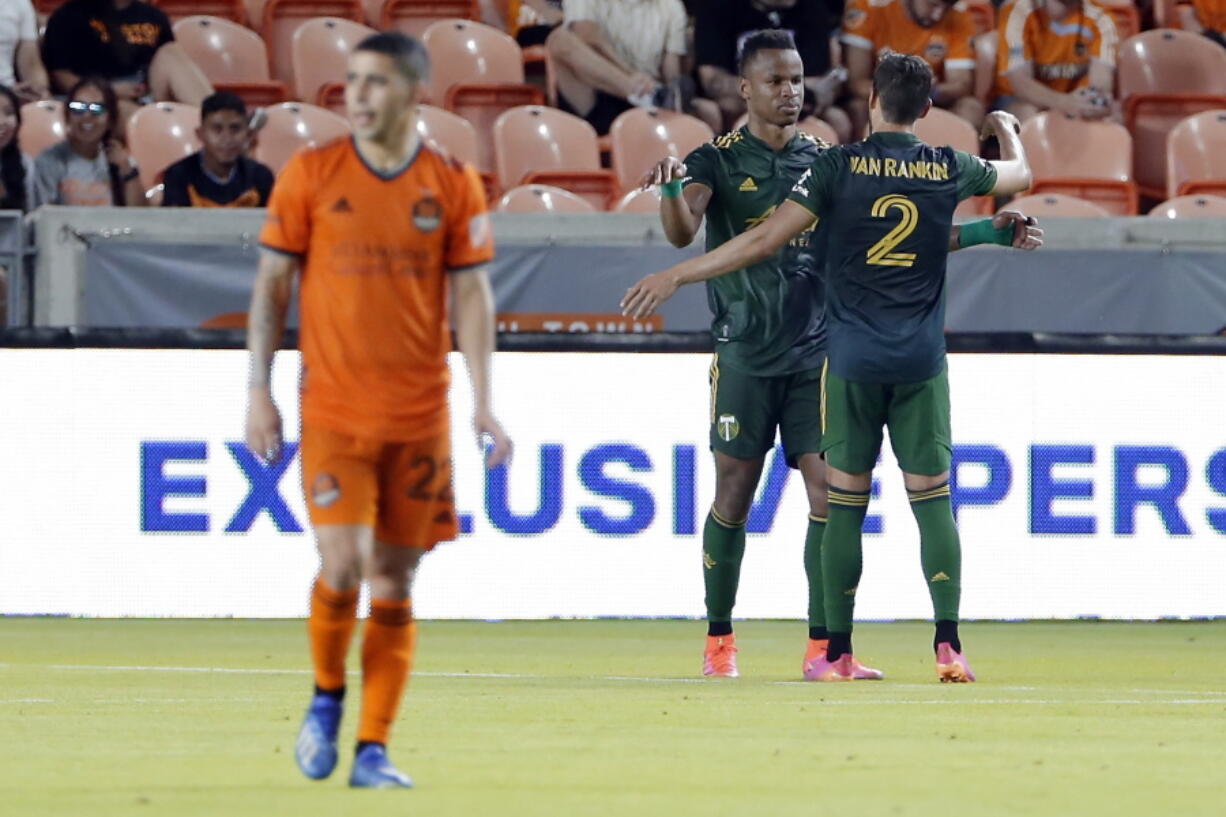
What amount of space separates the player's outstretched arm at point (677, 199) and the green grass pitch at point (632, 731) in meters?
1.72

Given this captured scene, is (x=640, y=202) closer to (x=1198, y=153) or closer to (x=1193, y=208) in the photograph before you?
(x=1193, y=208)

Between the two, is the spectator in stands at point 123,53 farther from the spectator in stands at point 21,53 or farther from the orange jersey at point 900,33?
the orange jersey at point 900,33

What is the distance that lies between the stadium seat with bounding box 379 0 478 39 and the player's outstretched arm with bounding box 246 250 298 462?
12135mm

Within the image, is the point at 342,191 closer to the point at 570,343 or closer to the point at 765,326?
the point at 765,326

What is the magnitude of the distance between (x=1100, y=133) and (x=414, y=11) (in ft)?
17.0

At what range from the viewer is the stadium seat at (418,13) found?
1733cm

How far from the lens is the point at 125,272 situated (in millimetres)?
12852

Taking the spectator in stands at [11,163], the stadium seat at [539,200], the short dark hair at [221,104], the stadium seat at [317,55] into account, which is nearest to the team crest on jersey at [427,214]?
the short dark hair at [221,104]

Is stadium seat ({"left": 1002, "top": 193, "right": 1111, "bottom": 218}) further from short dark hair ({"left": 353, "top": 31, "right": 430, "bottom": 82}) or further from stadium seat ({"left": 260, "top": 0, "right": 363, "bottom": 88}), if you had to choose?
short dark hair ({"left": 353, "top": 31, "right": 430, "bottom": 82})

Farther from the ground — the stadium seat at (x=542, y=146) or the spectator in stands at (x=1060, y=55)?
the spectator in stands at (x=1060, y=55)

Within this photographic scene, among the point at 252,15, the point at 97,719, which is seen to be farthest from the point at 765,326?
the point at 252,15

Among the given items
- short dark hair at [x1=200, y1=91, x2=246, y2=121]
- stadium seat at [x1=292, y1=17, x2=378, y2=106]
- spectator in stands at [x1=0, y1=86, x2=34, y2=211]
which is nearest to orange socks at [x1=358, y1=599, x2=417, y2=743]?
short dark hair at [x1=200, y1=91, x2=246, y2=121]

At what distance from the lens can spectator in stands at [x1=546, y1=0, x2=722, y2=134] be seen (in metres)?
16.1

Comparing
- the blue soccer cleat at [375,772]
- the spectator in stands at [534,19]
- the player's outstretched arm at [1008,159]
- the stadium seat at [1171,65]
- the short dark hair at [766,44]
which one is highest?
the spectator in stands at [534,19]
